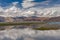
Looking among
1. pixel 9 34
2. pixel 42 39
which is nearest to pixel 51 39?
pixel 42 39

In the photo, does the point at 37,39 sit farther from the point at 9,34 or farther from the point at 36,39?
the point at 9,34

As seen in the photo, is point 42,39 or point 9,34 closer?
point 42,39

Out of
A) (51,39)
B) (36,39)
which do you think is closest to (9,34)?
(36,39)

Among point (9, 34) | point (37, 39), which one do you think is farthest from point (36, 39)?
point (9, 34)

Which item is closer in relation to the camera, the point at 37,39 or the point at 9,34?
the point at 37,39

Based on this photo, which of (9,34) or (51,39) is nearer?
(51,39)

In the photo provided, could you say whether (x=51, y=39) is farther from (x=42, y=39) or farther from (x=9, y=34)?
(x=9, y=34)

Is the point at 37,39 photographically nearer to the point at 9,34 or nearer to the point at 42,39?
the point at 42,39
